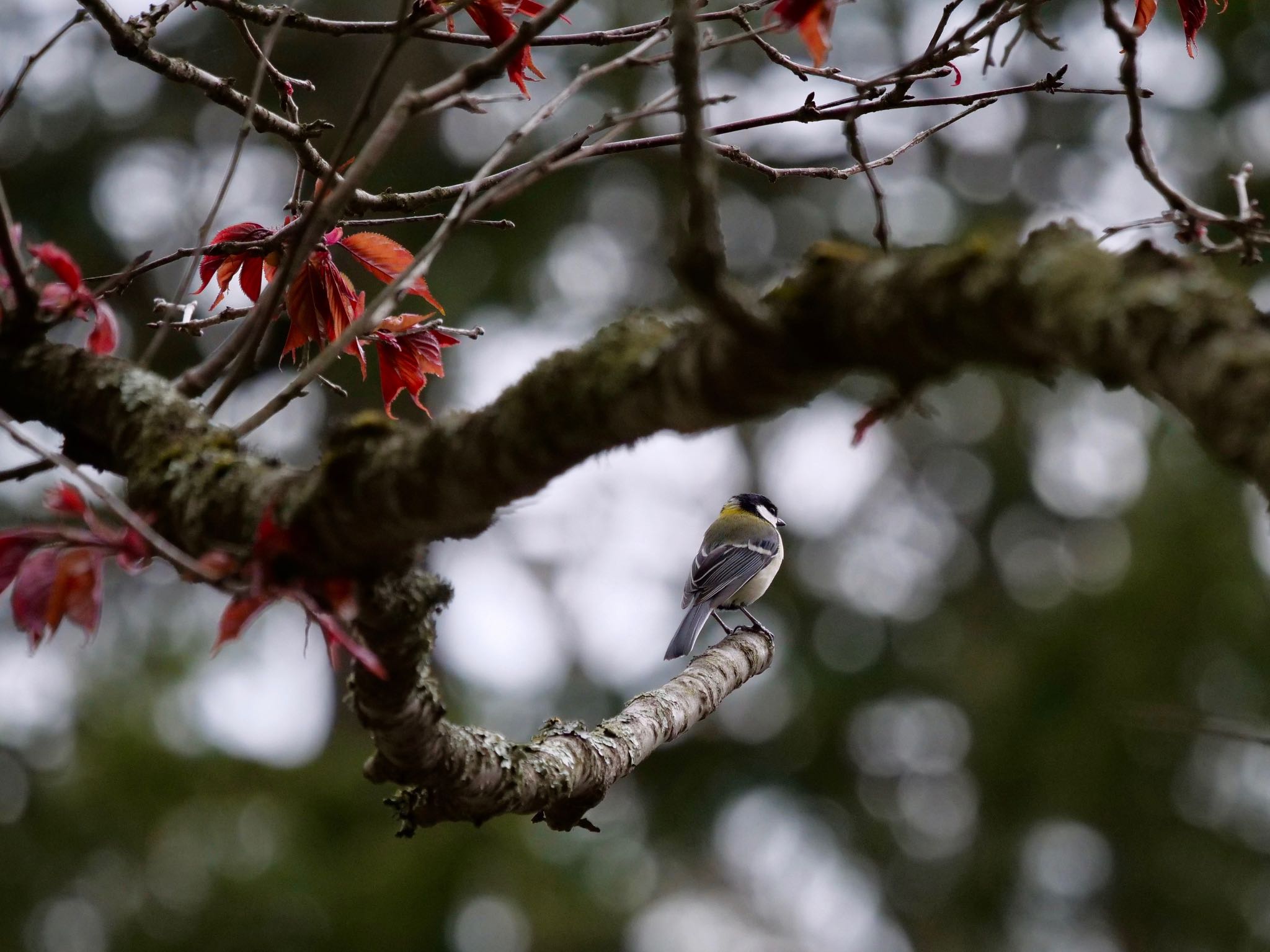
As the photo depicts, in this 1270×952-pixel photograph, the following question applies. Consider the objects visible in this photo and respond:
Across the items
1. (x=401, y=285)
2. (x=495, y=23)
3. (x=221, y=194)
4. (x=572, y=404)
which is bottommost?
(x=572, y=404)

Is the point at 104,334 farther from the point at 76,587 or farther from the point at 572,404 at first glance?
the point at 572,404

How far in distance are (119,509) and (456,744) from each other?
0.59 metres

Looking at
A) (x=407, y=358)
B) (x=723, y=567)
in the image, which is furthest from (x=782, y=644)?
(x=407, y=358)

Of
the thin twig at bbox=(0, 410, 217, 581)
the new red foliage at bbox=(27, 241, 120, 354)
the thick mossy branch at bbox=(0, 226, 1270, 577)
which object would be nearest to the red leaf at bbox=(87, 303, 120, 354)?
the new red foliage at bbox=(27, 241, 120, 354)

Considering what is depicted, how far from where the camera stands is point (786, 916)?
10.4 m

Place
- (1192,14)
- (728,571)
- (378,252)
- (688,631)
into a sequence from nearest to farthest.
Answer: (1192,14) < (378,252) < (688,631) < (728,571)

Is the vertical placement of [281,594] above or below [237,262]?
below

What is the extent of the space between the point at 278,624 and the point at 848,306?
957 centimetres

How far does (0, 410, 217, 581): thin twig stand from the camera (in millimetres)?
1273

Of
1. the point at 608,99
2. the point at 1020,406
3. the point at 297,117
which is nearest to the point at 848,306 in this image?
the point at 297,117

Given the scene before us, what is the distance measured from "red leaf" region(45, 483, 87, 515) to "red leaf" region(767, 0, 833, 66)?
3.54 feet

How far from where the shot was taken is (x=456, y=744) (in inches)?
66.1

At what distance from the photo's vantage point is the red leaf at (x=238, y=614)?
1329mm

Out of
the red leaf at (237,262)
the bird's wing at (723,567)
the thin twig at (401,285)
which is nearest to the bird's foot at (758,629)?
the bird's wing at (723,567)
